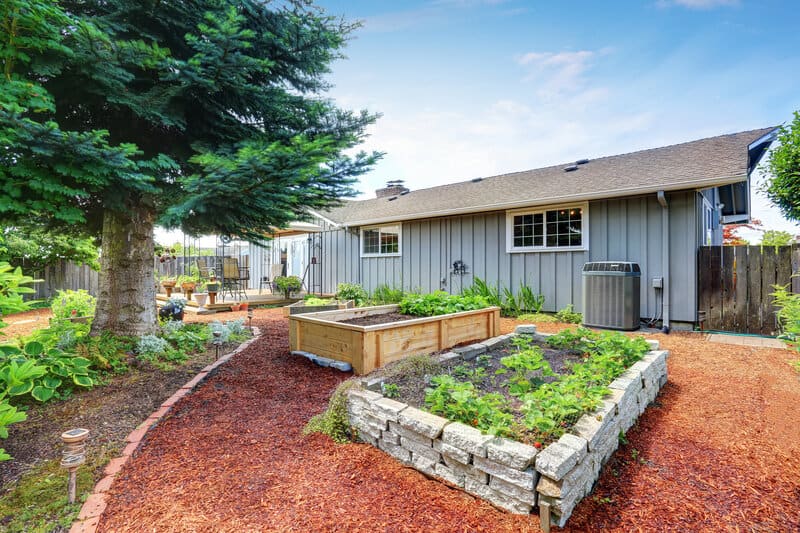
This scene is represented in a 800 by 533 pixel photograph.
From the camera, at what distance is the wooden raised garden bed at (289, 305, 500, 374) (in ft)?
11.7

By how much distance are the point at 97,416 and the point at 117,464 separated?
0.84 meters

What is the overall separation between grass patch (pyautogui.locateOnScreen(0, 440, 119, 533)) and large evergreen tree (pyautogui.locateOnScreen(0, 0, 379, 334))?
6.25 feet

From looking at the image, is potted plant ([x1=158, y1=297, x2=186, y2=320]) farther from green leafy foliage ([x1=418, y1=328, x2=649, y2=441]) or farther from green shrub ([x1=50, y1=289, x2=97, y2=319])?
green leafy foliage ([x1=418, y1=328, x2=649, y2=441])

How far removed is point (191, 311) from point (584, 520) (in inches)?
339

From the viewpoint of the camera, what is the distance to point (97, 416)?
262 centimetres

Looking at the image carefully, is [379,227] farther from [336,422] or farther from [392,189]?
[336,422]

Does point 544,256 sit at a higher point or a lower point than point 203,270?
higher

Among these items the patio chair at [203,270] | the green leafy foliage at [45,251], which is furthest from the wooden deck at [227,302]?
the green leafy foliage at [45,251]

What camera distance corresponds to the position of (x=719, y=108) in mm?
8617

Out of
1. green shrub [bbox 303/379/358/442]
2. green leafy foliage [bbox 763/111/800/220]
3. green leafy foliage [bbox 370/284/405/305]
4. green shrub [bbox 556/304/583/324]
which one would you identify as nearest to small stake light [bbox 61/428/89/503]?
green shrub [bbox 303/379/358/442]

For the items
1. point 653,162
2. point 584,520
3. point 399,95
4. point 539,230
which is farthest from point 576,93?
point 584,520

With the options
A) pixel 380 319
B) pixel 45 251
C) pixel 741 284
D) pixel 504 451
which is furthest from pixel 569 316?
pixel 45 251

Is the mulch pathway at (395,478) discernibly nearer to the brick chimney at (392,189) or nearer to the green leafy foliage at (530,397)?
the green leafy foliage at (530,397)

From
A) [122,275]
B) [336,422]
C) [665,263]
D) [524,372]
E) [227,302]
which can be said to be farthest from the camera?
[227,302]
